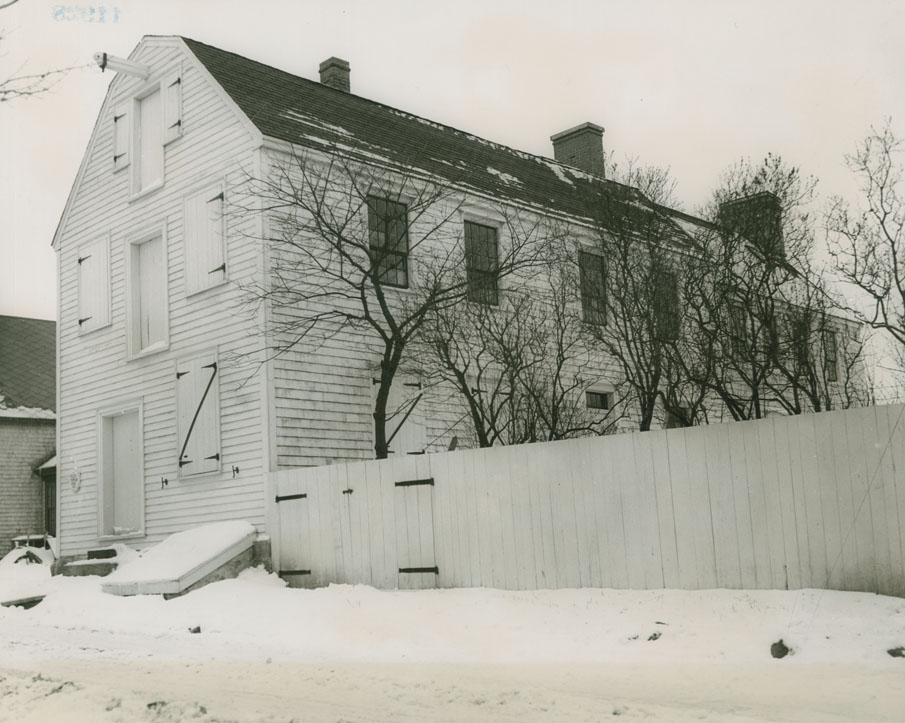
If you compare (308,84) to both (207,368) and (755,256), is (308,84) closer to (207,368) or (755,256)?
(207,368)

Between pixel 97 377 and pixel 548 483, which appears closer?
pixel 548 483

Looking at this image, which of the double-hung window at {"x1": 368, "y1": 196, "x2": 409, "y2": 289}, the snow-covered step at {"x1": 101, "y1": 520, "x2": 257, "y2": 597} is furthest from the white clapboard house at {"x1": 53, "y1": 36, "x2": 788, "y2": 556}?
the double-hung window at {"x1": 368, "y1": 196, "x2": 409, "y2": 289}

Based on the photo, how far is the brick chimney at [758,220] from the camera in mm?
14062

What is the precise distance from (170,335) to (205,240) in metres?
1.73

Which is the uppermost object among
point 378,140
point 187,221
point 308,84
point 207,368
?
point 308,84

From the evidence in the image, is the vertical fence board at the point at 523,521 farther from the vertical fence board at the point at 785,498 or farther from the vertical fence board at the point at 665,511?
the vertical fence board at the point at 785,498

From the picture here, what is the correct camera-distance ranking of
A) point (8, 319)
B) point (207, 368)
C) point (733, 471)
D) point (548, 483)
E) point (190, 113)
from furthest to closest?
point (8, 319), point (190, 113), point (207, 368), point (548, 483), point (733, 471)

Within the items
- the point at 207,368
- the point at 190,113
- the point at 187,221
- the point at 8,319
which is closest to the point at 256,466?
the point at 207,368

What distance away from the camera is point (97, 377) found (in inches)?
721

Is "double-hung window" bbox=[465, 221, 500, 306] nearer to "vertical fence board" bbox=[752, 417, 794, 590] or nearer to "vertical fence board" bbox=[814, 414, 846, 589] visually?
"vertical fence board" bbox=[752, 417, 794, 590]

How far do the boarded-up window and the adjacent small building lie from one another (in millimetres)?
10152

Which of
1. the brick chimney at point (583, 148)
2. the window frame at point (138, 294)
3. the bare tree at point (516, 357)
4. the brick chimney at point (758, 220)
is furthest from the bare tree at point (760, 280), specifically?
the brick chimney at point (583, 148)

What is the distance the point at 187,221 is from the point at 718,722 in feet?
43.4

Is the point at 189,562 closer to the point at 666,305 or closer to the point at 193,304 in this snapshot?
the point at 193,304
